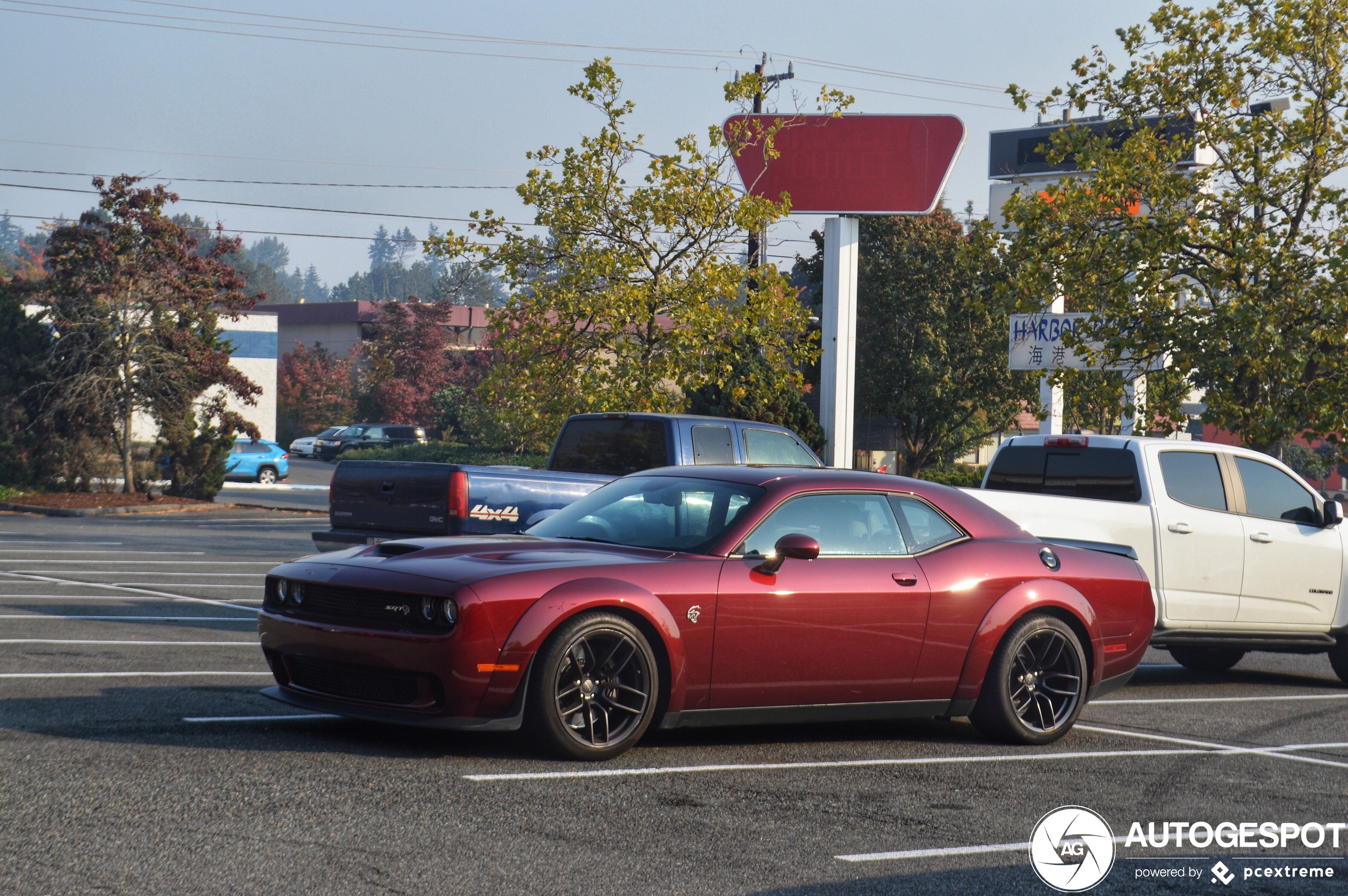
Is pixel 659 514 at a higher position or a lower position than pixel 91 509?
higher

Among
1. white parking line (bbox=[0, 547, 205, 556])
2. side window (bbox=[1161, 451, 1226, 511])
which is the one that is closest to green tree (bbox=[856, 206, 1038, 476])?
white parking line (bbox=[0, 547, 205, 556])

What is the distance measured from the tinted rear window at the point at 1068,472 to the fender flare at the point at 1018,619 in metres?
2.63

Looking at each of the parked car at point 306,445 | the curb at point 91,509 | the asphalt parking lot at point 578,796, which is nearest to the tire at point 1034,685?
the asphalt parking lot at point 578,796

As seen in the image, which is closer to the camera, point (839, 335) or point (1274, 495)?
point (1274, 495)

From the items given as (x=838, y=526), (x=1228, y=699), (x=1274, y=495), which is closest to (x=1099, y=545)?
(x=1228, y=699)

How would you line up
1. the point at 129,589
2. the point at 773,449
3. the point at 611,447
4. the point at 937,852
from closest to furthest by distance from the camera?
1. the point at 937,852
2. the point at 611,447
3. the point at 773,449
4. the point at 129,589

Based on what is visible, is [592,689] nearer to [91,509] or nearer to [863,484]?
[863,484]

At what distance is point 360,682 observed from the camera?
639 cm

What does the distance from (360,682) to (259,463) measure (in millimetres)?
38985

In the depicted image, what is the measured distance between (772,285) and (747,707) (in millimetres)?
15652

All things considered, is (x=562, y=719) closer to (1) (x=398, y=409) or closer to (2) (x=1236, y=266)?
(2) (x=1236, y=266)

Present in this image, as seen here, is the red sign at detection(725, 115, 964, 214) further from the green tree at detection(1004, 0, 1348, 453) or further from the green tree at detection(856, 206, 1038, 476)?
the green tree at detection(856, 206, 1038, 476)

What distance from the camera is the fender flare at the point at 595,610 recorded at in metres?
6.15

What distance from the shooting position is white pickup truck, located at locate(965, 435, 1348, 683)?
1002 cm
